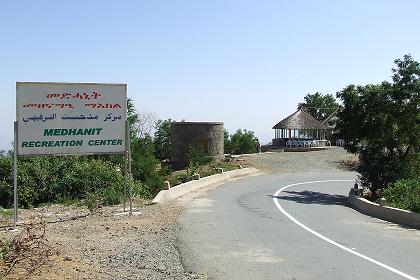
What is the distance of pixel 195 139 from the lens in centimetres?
4850

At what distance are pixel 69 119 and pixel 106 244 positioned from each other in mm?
4844

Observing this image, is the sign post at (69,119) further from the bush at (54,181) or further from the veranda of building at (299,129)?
the veranda of building at (299,129)

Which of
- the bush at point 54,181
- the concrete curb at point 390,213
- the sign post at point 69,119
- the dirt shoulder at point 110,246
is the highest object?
the sign post at point 69,119

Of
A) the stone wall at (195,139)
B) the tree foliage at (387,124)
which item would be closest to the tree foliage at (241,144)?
the stone wall at (195,139)

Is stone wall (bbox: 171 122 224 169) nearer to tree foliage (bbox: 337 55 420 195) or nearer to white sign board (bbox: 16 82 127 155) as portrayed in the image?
tree foliage (bbox: 337 55 420 195)

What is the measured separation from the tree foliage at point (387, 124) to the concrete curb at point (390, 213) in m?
5.52

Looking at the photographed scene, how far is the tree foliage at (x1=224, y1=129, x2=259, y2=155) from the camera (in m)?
61.6

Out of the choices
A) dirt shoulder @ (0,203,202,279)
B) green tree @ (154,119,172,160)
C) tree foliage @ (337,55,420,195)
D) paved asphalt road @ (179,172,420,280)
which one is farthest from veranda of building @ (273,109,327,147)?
dirt shoulder @ (0,203,202,279)

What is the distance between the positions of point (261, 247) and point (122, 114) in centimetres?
644

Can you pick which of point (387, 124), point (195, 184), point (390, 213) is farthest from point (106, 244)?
point (387, 124)

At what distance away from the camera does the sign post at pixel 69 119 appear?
13.9m

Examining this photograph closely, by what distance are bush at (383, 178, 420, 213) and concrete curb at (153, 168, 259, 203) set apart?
9.15 m

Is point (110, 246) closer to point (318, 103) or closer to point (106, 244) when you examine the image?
point (106, 244)

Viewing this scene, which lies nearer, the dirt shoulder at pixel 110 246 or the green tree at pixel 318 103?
the dirt shoulder at pixel 110 246
